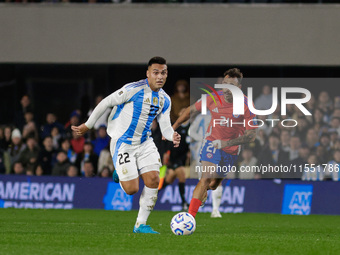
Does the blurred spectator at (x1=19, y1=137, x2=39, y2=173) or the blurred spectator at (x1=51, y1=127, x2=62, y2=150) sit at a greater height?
the blurred spectator at (x1=51, y1=127, x2=62, y2=150)

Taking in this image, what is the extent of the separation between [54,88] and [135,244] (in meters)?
15.9

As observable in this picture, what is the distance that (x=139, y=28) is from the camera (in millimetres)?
21766

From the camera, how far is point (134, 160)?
10664 mm

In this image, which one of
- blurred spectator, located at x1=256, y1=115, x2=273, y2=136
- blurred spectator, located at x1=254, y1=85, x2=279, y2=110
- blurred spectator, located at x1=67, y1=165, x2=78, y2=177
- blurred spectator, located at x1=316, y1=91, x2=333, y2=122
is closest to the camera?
blurred spectator, located at x1=316, y1=91, x2=333, y2=122

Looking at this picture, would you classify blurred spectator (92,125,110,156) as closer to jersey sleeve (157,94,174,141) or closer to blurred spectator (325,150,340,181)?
blurred spectator (325,150,340,181)

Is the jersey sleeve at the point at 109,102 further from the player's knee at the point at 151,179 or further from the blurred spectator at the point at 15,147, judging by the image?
the blurred spectator at the point at 15,147

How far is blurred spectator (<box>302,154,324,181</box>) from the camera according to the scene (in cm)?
1780

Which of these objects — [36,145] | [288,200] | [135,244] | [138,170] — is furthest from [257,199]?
[135,244]

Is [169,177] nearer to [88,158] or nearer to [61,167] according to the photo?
[88,158]

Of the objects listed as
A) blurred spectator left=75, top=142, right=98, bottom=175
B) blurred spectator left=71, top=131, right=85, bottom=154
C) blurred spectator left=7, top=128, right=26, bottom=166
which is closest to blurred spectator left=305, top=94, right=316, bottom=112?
blurred spectator left=75, top=142, right=98, bottom=175

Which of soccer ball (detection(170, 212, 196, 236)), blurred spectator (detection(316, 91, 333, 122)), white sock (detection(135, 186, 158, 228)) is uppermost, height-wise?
blurred spectator (detection(316, 91, 333, 122))

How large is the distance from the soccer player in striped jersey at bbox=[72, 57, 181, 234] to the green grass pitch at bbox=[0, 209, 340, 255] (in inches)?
23.5

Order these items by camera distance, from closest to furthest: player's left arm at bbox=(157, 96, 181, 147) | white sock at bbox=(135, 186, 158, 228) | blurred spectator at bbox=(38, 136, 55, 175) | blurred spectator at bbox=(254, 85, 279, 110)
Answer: white sock at bbox=(135, 186, 158, 228) → player's left arm at bbox=(157, 96, 181, 147) → blurred spectator at bbox=(38, 136, 55, 175) → blurred spectator at bbox=(254, 85, 279, 110)

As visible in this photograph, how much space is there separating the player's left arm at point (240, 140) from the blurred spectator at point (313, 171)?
6061 mm
